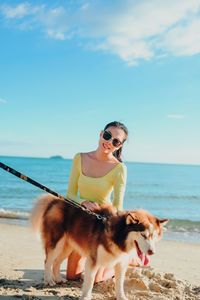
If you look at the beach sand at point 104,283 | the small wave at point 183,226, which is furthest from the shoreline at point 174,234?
the beach sand at point 104,283

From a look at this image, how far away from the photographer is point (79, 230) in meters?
3.57

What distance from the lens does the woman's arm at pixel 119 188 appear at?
12.5ft

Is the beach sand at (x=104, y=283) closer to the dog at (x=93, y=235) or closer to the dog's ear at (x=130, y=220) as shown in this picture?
the dog at (x=93, y=235)

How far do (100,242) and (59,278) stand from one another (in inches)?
47.0

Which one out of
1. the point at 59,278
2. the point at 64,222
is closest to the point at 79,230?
the point at 64,222

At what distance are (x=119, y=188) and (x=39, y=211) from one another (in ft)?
3.59

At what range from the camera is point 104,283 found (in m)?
4.06

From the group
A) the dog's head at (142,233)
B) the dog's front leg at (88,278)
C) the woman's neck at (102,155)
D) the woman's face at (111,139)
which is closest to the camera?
the dog's head at (142,233)

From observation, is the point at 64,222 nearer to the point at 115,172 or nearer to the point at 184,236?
the point at 115,172

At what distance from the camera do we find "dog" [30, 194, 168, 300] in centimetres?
307

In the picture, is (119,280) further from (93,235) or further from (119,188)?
(119,188)

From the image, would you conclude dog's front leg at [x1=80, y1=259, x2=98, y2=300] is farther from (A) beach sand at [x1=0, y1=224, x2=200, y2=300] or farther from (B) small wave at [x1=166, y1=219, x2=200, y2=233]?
(B) small wave at [x1=166, y1=219, x2=200, y2=233]

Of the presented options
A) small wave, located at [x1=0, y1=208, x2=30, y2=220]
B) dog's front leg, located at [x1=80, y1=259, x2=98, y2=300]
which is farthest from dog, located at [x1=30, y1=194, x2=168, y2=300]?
small wave, located at [x1=0, y1=208, x2=30, y2=220]

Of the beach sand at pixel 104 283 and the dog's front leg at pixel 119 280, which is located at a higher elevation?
the dog's front leg at pixel 119 280
